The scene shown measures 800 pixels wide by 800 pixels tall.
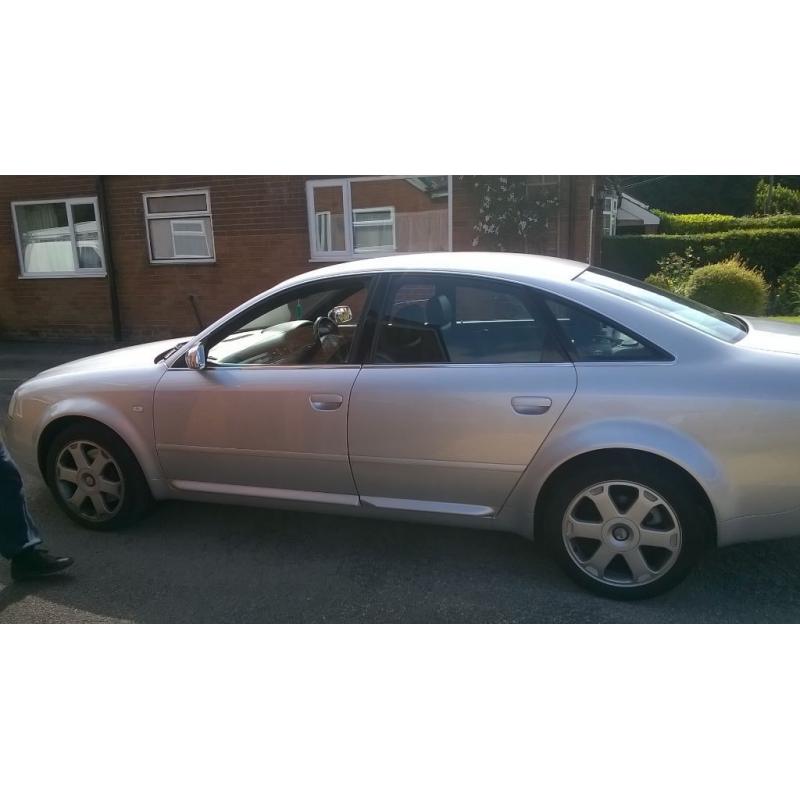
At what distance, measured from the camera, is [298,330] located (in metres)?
3.98

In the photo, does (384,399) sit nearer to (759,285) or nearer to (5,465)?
(5,465)

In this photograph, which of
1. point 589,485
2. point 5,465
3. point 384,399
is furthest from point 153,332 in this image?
point 589,485

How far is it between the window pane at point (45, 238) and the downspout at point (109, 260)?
102 cm

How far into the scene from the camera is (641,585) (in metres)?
3.00

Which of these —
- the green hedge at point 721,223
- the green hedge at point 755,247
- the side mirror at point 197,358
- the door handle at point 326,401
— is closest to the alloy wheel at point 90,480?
the side mirror at point 197,358

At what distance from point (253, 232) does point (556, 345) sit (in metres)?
8.26

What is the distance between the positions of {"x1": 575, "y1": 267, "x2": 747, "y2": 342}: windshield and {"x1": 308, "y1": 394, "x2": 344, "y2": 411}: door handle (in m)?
1.34

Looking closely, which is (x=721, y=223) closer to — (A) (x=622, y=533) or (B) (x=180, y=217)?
(B) (x=180, y=217)

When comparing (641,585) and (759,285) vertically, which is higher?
(759,285)

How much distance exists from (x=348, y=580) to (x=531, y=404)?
1.29m

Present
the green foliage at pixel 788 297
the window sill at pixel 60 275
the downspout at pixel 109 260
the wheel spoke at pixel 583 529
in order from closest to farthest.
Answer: the wheel spoke at pixel 583 529 < the downspout at pixel 109 260 < the window sill at pixel 60 275 < the green foliage at pixel 788 297

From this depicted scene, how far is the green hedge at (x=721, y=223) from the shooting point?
63.3 feet

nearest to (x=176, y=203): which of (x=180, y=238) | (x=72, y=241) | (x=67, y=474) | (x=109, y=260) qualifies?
(x=180, y=238)

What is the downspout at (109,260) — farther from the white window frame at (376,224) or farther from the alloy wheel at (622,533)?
the alloy wheel at (622,533)
